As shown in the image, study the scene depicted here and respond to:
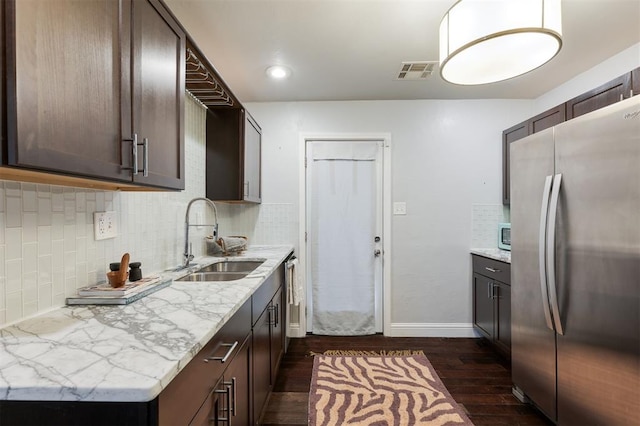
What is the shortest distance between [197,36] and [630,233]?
8.34 ft

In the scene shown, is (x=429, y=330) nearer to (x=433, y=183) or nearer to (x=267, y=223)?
(x=433, y=183)

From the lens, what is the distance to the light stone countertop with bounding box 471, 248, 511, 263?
2.41 m

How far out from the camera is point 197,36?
1934mm

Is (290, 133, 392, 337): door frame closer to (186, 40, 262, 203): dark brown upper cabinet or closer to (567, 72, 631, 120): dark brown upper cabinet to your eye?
(186, 40, 262, 203): dark brown upper cabinet

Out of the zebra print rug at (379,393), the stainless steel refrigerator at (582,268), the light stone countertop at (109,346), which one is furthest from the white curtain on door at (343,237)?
the light stone countertop at (109,346)

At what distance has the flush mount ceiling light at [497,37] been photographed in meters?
1.12

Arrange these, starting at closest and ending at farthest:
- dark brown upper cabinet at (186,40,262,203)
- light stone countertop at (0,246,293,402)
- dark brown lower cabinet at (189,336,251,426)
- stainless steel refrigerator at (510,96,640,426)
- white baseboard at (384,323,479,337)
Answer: light stone countertop at (0,246,293,402)
dark brown lower cabinet at (189,336,251,426)
stainless steel refrigerator at (510,96,640,426)
dark brown upper cabinet at (186,40,262,203)
white baseboard at (384,323,479,337)

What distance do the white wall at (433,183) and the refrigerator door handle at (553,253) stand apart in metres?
1.44

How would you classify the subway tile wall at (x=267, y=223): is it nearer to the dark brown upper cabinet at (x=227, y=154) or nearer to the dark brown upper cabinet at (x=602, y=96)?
the dark brown upper cabinet at (x=227, y=154)

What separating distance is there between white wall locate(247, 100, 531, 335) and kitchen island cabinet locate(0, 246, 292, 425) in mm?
2103

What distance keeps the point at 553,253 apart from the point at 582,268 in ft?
0.48

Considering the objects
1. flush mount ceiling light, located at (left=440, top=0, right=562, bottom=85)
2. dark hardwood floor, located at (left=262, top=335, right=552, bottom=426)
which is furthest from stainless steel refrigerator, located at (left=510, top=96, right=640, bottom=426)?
flush mount ceiling light, located at (left=440, top=0, right=562, bottom=85)

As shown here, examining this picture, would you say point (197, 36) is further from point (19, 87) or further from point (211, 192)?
point (19, 87)

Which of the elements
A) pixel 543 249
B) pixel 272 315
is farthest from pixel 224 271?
pixel 543 249
